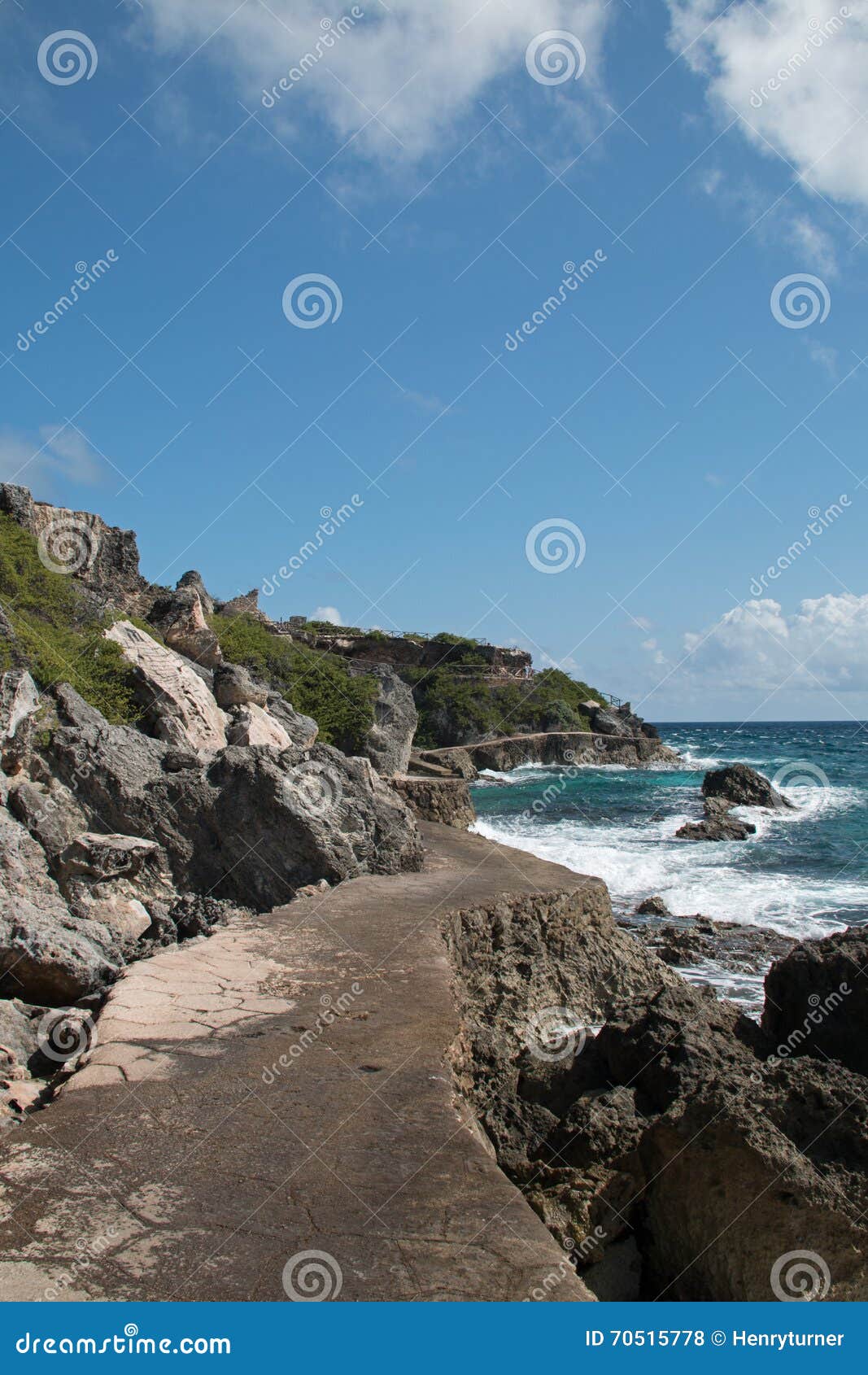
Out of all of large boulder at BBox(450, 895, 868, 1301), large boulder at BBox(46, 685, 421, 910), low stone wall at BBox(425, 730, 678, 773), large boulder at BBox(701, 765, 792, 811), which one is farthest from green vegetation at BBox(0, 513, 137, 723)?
low stone wall at BBox(425, 730, 678, 773)

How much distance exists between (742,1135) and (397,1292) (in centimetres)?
168

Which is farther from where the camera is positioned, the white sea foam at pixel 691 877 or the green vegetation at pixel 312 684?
the green vegetation at pixel 312 684

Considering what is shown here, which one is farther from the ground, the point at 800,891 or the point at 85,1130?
the point at 800,891

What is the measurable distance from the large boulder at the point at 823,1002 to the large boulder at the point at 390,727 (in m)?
15.7

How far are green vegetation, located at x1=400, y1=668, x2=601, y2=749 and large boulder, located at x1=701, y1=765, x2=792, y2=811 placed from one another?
56.3 feet

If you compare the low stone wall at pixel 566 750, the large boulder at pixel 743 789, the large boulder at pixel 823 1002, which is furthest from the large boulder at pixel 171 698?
the low stone wall at pixel 566 750

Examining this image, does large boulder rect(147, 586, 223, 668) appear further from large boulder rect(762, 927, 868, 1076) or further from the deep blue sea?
large boulder rect(762, 927, 868, 1076)

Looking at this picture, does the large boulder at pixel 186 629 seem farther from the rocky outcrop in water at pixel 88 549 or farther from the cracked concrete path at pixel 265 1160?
the cracked concrete path at pixel 265 1160

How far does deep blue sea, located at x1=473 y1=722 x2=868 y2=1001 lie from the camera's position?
48.7ft

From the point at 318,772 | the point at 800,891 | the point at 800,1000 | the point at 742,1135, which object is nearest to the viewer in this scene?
the point at 742,1135

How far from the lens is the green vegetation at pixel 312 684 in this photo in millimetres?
22453

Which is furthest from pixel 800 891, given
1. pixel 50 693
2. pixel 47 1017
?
pixel 47 1017

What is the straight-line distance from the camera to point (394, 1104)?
13.4ft

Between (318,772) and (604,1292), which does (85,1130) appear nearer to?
(604,1292)
